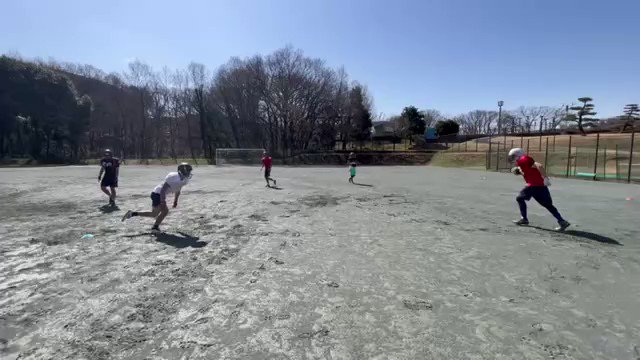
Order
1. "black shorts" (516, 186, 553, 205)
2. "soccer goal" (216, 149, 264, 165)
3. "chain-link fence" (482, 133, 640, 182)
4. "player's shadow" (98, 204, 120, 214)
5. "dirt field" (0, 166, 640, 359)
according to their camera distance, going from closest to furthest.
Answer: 1. "dirt field" (0, 166, 640, 359)
2. "black shorts" (516, 186, 553, 205)
3. "player's shadow" (98, 204, 120, 214)
4. "chain-link fence" (482, 133, 640, 182)
5. "soccer goal" (216, 149, 264, 165)

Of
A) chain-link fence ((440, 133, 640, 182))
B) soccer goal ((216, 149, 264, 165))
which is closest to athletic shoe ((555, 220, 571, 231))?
chain-link fence ((440, 133, 640, 182))

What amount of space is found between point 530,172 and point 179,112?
7020 centimetres

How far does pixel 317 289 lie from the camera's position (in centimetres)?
465

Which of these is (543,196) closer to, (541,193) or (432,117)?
(541,193)

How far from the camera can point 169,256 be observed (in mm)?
6031

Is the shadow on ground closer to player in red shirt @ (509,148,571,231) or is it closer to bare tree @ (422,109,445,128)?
player in red shirt @ (509,148,571,231)

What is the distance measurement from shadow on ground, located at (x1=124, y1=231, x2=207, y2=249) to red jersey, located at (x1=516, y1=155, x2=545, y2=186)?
23.8 ft

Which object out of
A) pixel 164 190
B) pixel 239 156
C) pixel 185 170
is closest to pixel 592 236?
pixel 185 170

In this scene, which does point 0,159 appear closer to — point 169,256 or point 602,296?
point 169,256

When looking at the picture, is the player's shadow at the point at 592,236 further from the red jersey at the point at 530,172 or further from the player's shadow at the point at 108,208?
the player's shadow at the point at 108,208

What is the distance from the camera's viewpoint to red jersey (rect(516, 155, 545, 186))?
26.9 ft

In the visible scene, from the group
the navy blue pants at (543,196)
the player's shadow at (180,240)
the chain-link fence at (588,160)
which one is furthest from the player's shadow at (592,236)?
the chain-link fence at (588,160)

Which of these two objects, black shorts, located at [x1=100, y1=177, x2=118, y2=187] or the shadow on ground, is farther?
black shorts, located at [x1=100, y1=177, x2=118, y2=187]

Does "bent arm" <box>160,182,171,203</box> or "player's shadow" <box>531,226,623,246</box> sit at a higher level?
"bent arm" <box>160,182,171,203</box>
